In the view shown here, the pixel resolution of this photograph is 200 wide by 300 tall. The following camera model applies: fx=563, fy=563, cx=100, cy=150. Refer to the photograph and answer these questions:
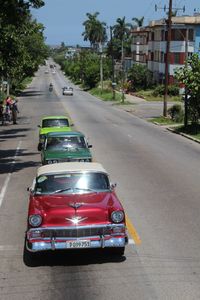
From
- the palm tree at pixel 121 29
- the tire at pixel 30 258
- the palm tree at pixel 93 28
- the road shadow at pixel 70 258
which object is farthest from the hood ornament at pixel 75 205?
the palm tree at pixel 93 28

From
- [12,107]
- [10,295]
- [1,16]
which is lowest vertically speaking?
[12,107]

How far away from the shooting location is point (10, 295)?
8.65m

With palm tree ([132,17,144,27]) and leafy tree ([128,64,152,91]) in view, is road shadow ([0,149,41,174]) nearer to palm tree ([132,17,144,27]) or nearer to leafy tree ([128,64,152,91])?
leafy tree ([128,64,152,91])

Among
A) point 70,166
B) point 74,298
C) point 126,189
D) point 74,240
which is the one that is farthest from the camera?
point 126,189

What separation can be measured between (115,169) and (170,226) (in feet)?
28.4

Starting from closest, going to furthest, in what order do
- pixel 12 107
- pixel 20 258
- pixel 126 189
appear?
pixel 20 258 < pixel 126 189 < pixel 12 107

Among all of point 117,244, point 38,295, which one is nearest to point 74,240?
point 117,244

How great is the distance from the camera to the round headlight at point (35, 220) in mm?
9984

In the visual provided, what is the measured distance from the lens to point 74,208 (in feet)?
33.5

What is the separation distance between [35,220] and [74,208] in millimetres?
734

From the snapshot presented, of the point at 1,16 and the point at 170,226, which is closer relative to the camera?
the point at 170,226

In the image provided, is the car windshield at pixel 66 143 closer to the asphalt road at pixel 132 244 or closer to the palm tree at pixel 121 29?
the asphalt road at pixel 132 244

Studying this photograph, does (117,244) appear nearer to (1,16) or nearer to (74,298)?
(74,298)

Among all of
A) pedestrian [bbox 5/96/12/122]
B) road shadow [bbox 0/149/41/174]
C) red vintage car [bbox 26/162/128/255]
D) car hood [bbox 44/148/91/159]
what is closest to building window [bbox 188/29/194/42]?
pedestrian [bbox 5/96/12/122]
